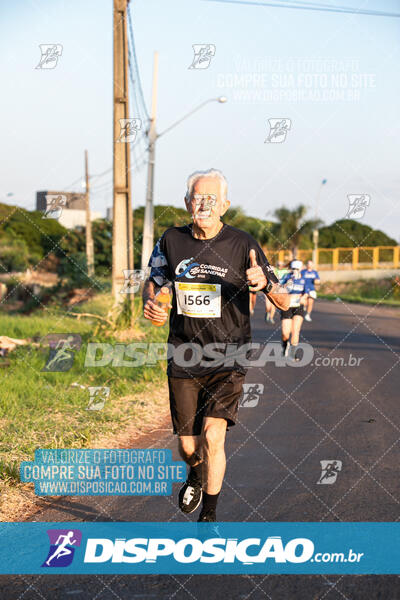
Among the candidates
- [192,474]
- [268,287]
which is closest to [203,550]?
[192,474]

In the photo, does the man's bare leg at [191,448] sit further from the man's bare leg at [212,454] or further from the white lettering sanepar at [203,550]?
the white lettering sanepar at [203,550]

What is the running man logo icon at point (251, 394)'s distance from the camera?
332 inches

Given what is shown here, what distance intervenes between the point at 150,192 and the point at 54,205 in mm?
7352

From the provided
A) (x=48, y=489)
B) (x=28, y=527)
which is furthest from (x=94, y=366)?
(x=28, y=527)

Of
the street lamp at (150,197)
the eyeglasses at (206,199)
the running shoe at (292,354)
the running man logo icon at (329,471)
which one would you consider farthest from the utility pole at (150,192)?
the eyeglasses at (206,199)

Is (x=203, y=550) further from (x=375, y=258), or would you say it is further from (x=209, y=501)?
(x=375, y=258)

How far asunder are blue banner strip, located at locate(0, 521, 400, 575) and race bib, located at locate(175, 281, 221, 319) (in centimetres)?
124

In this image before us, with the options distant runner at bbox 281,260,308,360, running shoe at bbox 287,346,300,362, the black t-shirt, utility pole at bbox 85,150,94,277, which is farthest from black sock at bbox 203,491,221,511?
utility pole at bbox 85,150,94,277

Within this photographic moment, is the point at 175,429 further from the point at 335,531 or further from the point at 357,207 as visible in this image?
the point at 357,207

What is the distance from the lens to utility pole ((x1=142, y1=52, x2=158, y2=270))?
18.5m

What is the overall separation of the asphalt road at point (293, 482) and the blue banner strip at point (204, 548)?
0.12 m

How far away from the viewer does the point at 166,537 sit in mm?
4027

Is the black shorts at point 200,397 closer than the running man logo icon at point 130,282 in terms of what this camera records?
Yes

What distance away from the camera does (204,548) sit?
388 centimetres
